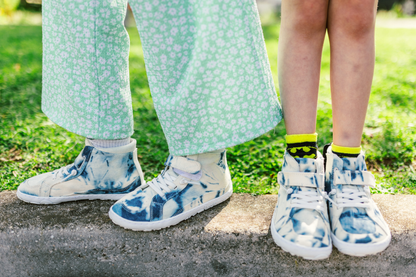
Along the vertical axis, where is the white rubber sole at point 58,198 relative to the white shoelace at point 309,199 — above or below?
below

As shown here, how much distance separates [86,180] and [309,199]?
783mm

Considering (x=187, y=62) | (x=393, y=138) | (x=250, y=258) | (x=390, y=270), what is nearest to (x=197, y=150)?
(x=187, y=62)

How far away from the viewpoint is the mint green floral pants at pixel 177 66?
99 centimetres

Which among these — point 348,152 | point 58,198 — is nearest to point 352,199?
point 348,152

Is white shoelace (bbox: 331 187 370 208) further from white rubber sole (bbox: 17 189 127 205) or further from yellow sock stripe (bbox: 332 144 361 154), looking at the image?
white rubber sole (bbox: 17 189 127 205)

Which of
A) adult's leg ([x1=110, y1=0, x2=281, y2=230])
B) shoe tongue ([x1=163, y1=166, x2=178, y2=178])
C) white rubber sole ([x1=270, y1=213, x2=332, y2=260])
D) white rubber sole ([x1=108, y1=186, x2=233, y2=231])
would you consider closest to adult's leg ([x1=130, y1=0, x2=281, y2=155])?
adult's leg ([x1=110, y1=0, x2=281, y2=230])

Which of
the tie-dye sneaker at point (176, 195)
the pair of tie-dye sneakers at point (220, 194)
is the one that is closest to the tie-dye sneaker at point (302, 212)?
the pair of tie-dye sneakers at point (220, 194)

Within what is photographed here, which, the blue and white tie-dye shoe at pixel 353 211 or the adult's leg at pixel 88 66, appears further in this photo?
the adult's leg at pixel 88 66

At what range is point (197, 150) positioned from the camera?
1080 millimetres

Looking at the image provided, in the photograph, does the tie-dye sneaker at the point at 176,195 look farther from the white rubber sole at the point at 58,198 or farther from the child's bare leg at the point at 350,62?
the child's bare leg at the point at 350,62

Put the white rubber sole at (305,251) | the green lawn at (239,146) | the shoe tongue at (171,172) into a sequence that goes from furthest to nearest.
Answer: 1. the green lawn at (239,146)
2. the shoe tongue at (171,172)
3. the white rubber sole at (305,251)

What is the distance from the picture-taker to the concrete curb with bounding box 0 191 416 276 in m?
1.05

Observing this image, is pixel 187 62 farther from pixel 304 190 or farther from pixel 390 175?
pixel 390 175

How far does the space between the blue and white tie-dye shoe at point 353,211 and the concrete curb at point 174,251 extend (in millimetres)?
96
